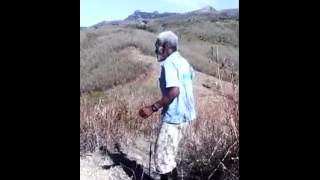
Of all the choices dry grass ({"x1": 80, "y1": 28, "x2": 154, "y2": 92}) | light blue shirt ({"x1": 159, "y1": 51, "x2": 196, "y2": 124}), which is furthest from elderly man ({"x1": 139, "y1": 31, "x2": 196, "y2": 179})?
dry grass ({"x1": 80, "y1": 28, "x2": 154, "y2": 92})

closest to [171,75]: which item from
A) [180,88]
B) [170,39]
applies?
[180,88]

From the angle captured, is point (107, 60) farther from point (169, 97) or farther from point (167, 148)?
point (167, 148)

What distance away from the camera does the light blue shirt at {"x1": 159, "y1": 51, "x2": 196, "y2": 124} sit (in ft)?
8.45

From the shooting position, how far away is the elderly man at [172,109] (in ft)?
8.41

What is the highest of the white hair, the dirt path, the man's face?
the white hair

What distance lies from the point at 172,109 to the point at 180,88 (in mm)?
112

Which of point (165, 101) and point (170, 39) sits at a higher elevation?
point (170, 39)

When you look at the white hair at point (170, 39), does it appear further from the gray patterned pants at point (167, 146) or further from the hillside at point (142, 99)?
the gray patterned pants at point (167, 146)

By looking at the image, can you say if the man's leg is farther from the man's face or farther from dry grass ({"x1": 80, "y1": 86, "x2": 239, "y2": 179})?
the man's face

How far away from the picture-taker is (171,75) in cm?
258

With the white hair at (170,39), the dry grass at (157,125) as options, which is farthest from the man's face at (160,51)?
the dry grass at (157,125)
